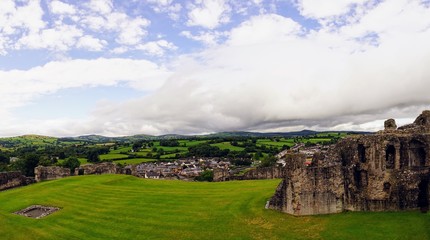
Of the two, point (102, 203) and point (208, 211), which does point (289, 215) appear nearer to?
point (208, 211)

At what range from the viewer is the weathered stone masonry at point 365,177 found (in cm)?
2475

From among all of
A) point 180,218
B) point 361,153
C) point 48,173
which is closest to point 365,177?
point 361,153

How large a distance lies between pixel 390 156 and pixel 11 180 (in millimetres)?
46062

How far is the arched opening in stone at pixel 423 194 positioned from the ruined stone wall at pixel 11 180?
155ft

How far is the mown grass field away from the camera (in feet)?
74.8

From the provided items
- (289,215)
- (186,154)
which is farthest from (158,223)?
(186,154)

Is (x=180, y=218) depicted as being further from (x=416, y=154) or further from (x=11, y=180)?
(x=11, y=180)

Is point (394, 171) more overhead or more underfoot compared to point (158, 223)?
more overhead

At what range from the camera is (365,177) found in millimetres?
26422

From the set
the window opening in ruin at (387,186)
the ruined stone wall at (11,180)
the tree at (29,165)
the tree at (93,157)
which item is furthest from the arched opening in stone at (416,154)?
the tree at (93,157)

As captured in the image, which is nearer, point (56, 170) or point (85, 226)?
point (85, 226)

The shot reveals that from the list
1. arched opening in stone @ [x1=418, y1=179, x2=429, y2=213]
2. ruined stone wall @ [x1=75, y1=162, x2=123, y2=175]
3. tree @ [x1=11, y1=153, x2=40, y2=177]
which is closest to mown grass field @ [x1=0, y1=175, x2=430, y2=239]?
arched opening in stone @ [x1=418, y1=179, x2=429, y2=213]

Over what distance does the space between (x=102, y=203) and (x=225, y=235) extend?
1588 cm

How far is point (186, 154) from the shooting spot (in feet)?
453
